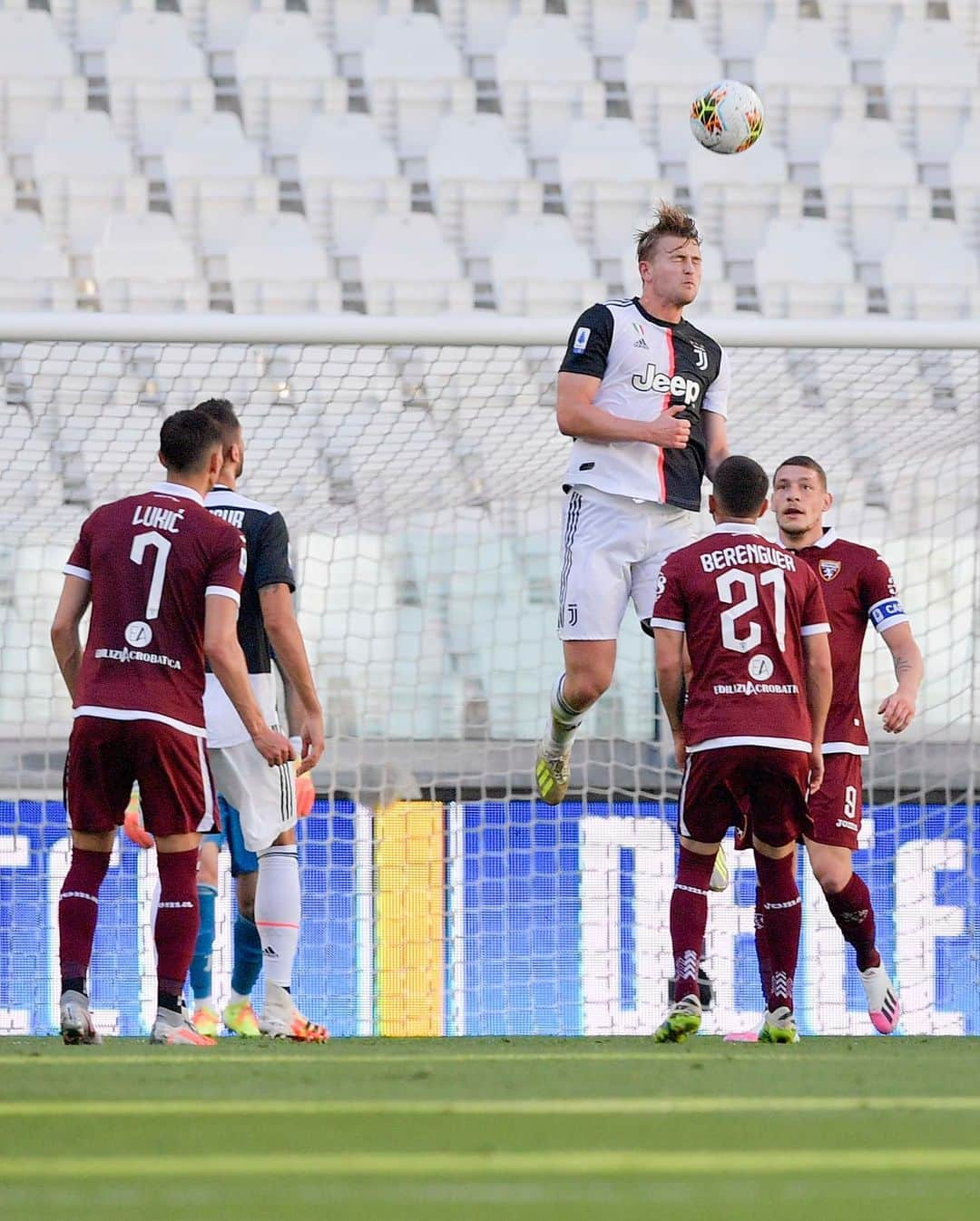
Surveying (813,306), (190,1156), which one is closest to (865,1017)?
(190,1156)

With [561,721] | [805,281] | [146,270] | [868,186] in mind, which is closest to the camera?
[561,721]

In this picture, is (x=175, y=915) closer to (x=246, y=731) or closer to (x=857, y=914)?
(x=246, y=731)

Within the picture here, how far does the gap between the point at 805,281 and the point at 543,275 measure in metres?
1.70

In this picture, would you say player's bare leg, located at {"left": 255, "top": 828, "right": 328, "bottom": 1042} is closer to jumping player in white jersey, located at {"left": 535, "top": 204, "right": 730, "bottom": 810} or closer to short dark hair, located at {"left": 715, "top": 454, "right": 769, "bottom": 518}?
jumping player in white jersey, located at {"left": 535, "top": 204, "right": 730, "bottom": 810}

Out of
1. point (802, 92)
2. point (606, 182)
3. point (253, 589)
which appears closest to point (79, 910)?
point (253, 589)

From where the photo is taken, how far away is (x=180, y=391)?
8.49m

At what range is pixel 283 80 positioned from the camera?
1262 cm

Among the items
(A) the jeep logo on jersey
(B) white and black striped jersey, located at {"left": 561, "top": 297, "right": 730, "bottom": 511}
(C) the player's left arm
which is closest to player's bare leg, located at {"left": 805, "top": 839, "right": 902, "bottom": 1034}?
(B) white and black striped jersey, located at {"left": 561, "top": 297, "right": 730, "bottom": 511}

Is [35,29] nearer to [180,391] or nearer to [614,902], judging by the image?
[180,391]

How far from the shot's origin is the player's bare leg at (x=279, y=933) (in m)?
4.67

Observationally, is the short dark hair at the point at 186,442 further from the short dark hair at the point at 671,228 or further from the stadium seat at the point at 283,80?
the stadium seat at the point at 283,80

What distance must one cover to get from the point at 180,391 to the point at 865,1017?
4141 millimetres

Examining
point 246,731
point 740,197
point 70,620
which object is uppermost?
point 740,197

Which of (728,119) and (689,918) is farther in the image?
(728,119)
